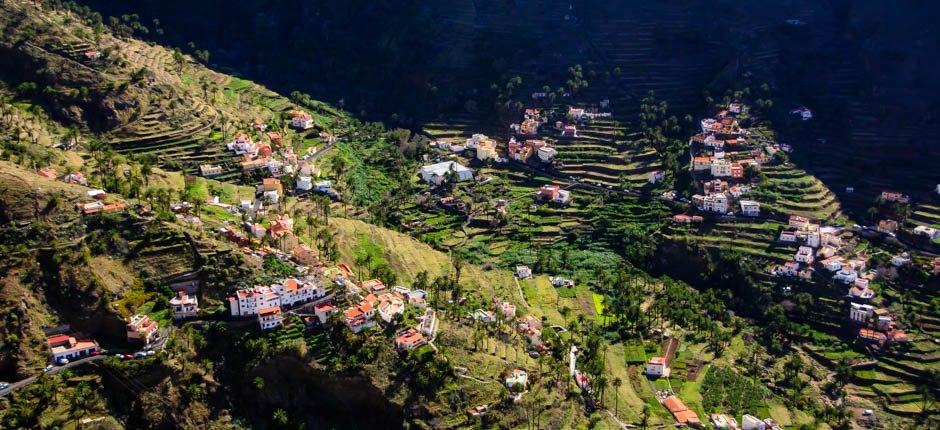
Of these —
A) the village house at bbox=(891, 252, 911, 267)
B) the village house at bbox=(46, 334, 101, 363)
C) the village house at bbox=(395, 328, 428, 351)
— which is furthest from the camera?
the village house at bbox=(891, 252, 911, 267)

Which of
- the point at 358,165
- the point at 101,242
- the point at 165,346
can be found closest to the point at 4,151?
the point at 101,242

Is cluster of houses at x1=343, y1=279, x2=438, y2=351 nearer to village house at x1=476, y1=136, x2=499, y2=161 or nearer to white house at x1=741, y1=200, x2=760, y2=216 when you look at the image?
village house at x1=476, y1=136, x2=499, y2=161

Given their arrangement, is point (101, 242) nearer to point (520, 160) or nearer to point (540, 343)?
point (540, 343)

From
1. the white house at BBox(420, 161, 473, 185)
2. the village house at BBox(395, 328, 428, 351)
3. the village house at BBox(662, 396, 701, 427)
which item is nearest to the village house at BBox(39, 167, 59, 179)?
the village house at BBox(395, 328, 428, 351)

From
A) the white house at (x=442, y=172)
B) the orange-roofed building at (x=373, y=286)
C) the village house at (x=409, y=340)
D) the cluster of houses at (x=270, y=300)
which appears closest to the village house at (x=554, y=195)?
the white house at (x=442, y=172)

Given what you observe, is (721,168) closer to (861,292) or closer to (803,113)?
(803,113)

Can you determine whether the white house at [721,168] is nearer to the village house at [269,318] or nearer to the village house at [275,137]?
the village house at [275,137]
